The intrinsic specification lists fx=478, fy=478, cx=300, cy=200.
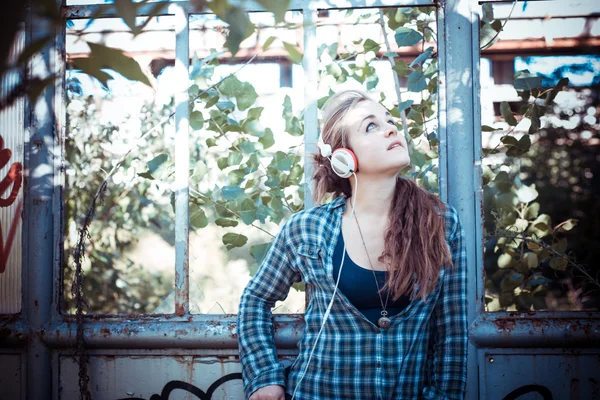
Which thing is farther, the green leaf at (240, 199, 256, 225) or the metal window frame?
the green leaf at (240, 199, 256, 225)

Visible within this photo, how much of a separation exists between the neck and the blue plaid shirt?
12 cm

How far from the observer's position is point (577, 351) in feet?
7.50

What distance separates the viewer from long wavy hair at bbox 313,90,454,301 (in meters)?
1.82

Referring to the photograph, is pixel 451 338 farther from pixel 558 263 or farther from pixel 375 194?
pixel 558 263

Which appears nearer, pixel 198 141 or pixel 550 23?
pixel 550 23

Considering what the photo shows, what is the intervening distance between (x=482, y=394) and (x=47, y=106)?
2.65 m

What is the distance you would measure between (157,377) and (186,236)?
0.72 m

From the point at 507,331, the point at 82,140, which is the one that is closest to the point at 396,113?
the point at 507,331

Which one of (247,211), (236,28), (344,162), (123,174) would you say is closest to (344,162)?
(344,162)

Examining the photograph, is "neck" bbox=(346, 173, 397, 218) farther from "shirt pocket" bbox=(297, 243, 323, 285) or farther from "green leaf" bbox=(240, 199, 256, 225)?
"green leaf" bbox=(240, 199, 256, 225)

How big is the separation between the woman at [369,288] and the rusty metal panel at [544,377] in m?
0.58

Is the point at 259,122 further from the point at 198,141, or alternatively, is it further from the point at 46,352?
the point at 198,141

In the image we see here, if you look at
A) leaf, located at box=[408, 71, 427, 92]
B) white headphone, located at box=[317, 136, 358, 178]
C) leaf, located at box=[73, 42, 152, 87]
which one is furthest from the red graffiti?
leaf, located at box=[408, 71, 427, 92]

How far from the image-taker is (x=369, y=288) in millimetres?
1851
